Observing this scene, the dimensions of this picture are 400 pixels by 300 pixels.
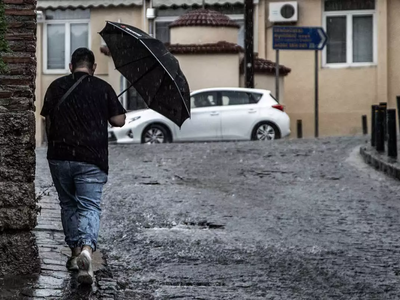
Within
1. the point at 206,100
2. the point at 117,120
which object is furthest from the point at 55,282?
the point at 206,100

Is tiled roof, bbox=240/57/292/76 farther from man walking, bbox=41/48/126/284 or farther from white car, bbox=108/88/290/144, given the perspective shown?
man walking, bbox=41/48/126/284

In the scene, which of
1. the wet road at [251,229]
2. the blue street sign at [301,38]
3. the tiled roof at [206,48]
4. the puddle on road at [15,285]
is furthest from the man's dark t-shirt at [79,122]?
the tiled roof at [206,48]

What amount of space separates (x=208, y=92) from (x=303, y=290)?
18.9m

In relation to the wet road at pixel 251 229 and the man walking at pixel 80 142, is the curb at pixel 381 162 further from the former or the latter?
the man walking at pixel 80 142

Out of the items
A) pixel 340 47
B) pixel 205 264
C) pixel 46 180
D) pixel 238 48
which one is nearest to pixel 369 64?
pixel 340 47

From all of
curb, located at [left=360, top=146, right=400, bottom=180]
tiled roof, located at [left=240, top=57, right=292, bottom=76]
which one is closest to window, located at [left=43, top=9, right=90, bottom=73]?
tiled roof, located at [left=240, top=57, right=292, bottom=76]

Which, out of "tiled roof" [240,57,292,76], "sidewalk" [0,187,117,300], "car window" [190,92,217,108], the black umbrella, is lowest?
"sidewalk" [0,187,117,300]

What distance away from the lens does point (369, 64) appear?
3484 cm

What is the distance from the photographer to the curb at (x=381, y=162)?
1547 cm

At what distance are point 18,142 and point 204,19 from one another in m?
24.8

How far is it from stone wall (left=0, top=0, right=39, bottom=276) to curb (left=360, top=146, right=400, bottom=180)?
27.9 ft

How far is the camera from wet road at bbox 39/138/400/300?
307 inches

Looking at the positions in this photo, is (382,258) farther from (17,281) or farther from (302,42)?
(302,42)

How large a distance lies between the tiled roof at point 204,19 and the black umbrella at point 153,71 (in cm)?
2349
